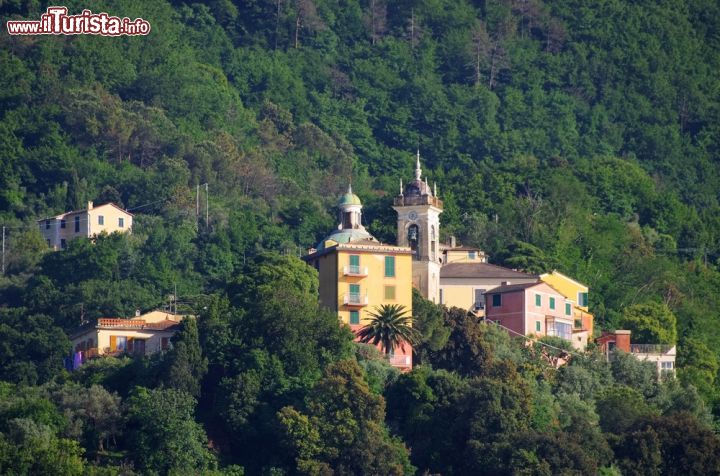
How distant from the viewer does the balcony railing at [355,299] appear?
298 feet

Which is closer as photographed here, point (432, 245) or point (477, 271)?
point (432, 245)

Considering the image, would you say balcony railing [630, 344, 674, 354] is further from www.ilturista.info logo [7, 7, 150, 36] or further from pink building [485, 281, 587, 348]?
www.ilturista.info logo [7, 7, 150, 36]

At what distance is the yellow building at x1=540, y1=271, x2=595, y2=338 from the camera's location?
99875 millimetres

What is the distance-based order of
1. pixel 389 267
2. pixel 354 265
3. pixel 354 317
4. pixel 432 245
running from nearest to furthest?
pixel 354 317
pixel 354 265
pixel 389 267
pixel 432 245

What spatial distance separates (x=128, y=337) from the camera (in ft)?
302

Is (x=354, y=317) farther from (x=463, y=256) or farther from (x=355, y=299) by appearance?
(x=463, y=256)

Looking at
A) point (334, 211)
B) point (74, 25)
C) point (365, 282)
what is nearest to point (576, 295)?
point (365, 282)

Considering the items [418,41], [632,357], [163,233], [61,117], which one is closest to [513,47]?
[418,41]

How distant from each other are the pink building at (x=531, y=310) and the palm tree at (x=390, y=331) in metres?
7.54

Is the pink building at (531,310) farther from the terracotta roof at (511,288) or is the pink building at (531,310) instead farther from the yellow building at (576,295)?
the yellow building at (576,295)

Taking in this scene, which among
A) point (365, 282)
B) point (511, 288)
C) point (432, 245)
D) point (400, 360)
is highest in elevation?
point (432, 245)

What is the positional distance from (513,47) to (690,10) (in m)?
16.3

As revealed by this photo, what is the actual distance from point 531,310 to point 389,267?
7949 millimetres

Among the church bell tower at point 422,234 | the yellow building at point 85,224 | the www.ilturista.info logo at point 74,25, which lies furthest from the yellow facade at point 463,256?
the www.ilturista.info logo at point 74,25
